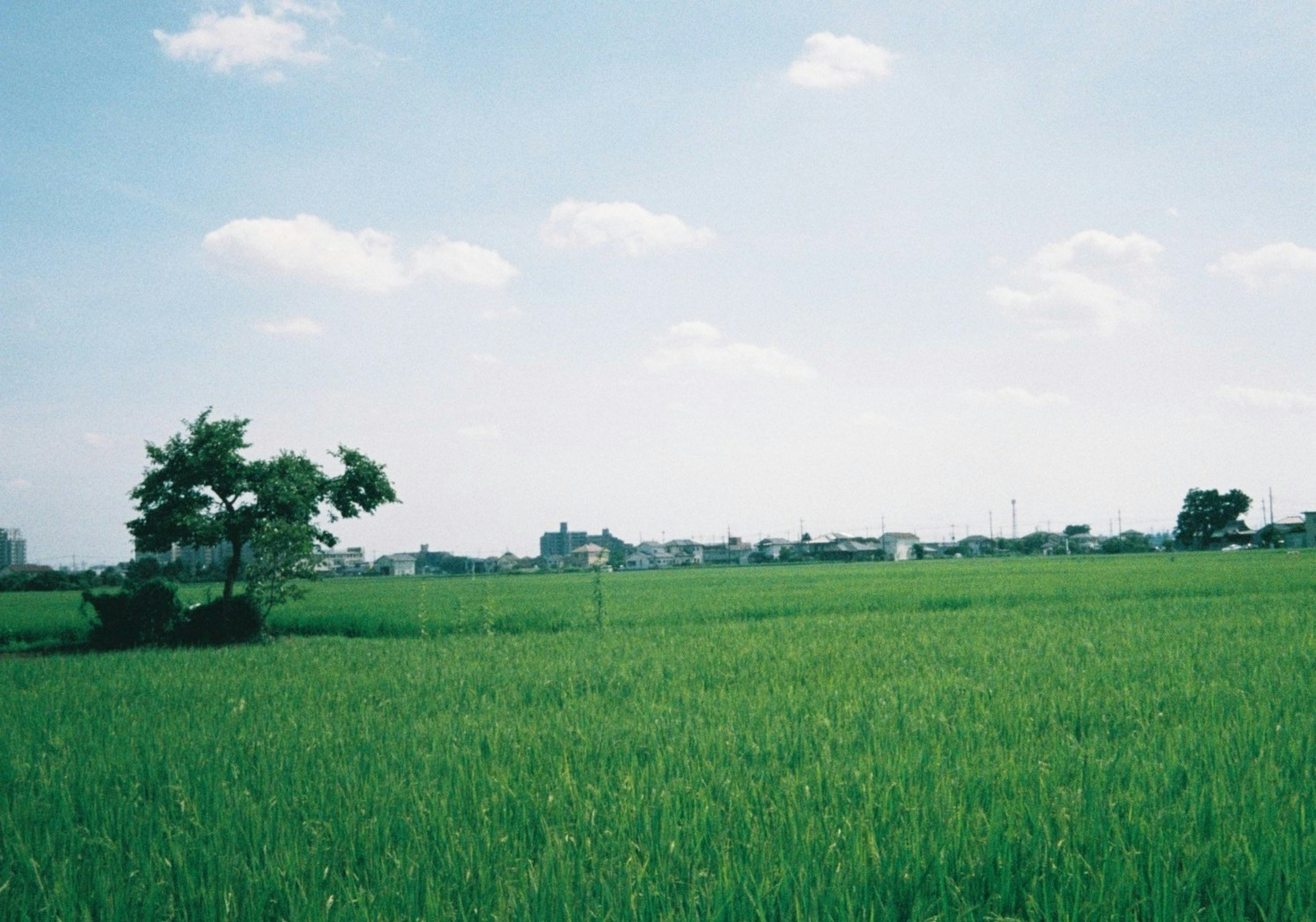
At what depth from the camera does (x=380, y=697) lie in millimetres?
8625

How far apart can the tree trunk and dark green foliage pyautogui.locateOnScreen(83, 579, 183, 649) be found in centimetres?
139

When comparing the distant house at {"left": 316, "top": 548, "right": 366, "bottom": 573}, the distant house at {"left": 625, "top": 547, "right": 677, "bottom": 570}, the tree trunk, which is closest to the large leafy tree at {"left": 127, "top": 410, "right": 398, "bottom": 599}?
the tree trunk

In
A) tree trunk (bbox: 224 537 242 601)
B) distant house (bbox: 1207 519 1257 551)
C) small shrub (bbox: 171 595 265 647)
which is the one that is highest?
tree trunk (bbox: 224 537 242 601)

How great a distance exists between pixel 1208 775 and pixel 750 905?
3.16m

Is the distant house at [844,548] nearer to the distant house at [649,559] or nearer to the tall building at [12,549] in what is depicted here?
the distant house at [649,559]

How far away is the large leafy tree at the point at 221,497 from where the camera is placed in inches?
744

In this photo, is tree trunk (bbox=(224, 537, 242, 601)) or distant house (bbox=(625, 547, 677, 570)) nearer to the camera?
tree trunk (bbox=(224, 537, 242, 601))

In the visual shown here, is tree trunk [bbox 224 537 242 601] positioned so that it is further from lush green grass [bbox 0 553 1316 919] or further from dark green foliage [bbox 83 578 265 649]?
lush green grass [bbox 0 553 1316 919]

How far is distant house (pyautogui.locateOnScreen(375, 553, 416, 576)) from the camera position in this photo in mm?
129875

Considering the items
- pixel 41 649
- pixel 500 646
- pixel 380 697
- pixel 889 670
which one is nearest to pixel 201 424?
pixel 41 649

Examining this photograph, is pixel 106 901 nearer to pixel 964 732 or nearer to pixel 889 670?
pixel 964 732

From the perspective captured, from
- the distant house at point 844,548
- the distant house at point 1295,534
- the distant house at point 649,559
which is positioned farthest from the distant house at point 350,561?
the distant house at point 1295,534

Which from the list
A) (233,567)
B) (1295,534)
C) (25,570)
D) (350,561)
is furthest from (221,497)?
(350,561)

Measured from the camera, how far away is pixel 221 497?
1964 cm
